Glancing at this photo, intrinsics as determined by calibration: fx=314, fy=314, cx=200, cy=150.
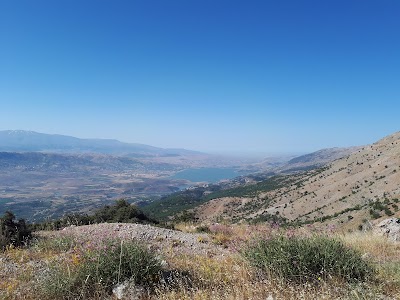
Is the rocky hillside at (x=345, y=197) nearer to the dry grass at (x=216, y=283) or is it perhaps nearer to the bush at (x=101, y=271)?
the dry grass at (x=216, y=283)

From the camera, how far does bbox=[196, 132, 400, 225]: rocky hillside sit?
1743 inches

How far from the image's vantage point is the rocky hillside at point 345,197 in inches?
1743

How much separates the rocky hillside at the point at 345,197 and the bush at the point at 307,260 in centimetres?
3367

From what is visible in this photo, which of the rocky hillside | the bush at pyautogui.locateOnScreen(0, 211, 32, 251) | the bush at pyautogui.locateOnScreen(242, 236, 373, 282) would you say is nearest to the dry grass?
the bush at pyautogui.locateOnScreen(242, 236, 373, 282)

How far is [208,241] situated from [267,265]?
6.60 m

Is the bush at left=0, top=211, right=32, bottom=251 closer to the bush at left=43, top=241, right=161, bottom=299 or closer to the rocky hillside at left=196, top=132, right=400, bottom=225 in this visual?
the bush at left=43, top=241, right=161, bottom=299

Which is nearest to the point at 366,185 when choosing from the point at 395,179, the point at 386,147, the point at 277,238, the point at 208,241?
the point at 395,179

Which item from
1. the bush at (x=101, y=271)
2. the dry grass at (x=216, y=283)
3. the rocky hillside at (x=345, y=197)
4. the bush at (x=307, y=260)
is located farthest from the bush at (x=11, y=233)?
the rocky hillside at (x=345, y=197)

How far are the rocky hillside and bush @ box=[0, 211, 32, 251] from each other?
30.0 m

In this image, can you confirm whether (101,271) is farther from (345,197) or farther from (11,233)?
(345,197)

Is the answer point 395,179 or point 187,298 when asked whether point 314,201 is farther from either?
point 187,298

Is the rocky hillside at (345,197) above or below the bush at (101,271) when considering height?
below

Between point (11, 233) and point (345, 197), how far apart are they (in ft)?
196

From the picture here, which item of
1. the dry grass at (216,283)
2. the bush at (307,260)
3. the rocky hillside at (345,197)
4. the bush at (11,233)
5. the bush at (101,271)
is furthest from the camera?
the rocky hillside at (345,197)
